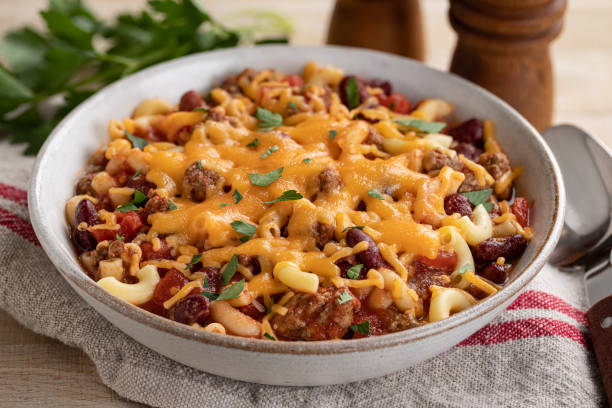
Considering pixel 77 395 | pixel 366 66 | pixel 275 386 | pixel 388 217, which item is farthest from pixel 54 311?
pixel 366 66

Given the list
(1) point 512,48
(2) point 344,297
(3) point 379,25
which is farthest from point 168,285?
(3) point 379,25

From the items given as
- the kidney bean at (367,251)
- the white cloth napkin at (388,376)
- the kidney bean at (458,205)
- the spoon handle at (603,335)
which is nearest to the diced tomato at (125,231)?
the white cloth napkin at (388,376)

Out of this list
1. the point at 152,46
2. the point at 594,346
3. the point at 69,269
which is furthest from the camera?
the point at 152,46

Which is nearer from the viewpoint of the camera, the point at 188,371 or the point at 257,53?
the point at 188,371

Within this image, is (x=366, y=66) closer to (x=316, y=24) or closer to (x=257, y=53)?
(x=257, y=53)

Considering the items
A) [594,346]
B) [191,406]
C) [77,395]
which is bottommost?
[77,395]

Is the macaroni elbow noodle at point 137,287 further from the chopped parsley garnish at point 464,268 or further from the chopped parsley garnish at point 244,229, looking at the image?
the chopped parsley garnish at point 464,268

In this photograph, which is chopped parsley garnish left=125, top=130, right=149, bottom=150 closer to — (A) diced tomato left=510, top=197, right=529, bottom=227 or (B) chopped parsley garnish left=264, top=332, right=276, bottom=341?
(B) chopped parsley garnish left=264, top=332, right=276, bottom=341

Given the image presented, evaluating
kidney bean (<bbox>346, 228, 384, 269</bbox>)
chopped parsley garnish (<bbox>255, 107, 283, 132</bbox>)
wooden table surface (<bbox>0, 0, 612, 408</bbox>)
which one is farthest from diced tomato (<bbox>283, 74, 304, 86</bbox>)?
wooden table surface (<bbox>0, 0, 612, 408</bbox>)
